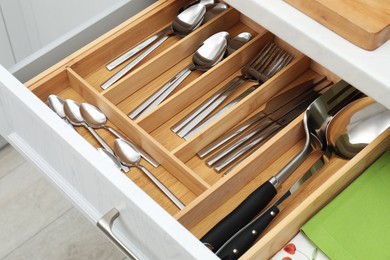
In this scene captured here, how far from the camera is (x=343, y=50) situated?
0.86 m

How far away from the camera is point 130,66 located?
118 cm

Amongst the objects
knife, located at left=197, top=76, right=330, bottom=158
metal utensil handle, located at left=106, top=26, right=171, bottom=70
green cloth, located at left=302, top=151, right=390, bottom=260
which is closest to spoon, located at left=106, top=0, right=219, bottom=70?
metal utensil handle, located at left=106, top=26, right=171, bottom=70

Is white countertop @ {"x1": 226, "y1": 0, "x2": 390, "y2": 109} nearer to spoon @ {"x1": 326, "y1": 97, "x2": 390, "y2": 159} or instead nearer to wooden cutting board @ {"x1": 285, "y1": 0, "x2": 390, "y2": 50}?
wooden cutting board @ {"x1": 285, "y1": 0, "x2": 390, "y2": 50}

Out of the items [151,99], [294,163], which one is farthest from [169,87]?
[294,163]

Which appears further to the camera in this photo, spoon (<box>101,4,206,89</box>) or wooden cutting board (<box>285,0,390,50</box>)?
spoon (<box>101,4,206,89</box>)

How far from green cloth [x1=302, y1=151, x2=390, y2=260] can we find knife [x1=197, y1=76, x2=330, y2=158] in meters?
0.23

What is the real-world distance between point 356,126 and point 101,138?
382 millimetres

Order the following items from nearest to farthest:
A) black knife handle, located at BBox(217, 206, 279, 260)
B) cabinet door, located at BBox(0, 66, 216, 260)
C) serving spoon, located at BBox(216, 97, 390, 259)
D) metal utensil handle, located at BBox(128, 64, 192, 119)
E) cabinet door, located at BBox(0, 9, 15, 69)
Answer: cabinet door, located at BBox(0, 66, 216, 260) → black knife handle, located at BBox(217, 206, 279, 260) → serving spoon, located at BBox(216, 97, 390, 259) → metal utensil handle, located at BBox(128, 64, 192, 119) → cabinet door, located at BBox(0, 9, 15, 69)

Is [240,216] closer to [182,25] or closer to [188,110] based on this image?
[188,110]

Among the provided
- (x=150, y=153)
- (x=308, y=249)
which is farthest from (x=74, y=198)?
(x=308, y=249)

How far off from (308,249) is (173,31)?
478 mm

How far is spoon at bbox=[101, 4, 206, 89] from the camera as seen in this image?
1188mm

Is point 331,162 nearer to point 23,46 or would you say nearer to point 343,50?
point 343,50

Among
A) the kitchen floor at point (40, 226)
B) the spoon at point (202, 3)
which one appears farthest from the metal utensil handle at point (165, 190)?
the kitchen floor at point (40, 226)
